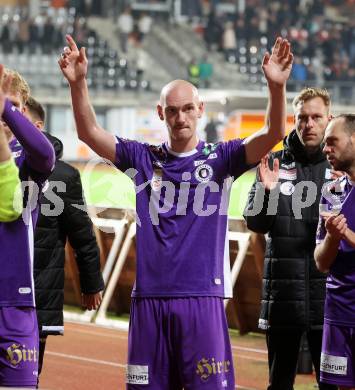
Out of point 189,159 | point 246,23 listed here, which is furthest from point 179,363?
point 246,23

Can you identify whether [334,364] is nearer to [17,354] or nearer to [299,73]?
[17,354]

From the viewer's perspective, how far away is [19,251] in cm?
416

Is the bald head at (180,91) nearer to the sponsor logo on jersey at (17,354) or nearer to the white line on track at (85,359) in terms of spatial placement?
the sponsor logo on jersey at (17,354)

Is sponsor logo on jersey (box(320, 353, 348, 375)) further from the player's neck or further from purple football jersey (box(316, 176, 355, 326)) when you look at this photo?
the player's neck

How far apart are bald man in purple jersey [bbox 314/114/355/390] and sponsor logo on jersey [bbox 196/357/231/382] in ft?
2.38

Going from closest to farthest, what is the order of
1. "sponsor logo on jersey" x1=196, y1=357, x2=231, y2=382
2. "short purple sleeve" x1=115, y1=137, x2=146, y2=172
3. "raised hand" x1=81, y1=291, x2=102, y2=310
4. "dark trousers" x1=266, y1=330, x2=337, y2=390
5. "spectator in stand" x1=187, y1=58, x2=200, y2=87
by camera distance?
1. "sponsor logo on jersey" x1=196, y1=357, x2=231, y2=382
2. "short purple sleeve" x1=115, y1=137, x2=146, y2=172
3. "raised hand" x1=81, y1=291, x2=102, y2=310
4. "dark trousers" x1=266, y1=330, x2=337, y2=390
5. "spectator in stand" x1=187, y1=58, x2=200, y2=87

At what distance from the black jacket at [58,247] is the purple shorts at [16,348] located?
142 cm

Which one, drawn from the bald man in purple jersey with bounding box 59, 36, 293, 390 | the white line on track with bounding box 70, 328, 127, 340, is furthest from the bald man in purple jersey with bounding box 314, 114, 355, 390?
the white line on track with bounding box 70, 328, 127, 340

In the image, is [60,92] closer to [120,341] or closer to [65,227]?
[120,341]

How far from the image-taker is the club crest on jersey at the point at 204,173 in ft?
14.5

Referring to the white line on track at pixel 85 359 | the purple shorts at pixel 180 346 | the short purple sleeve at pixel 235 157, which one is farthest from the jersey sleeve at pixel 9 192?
the white line on track at pixel 85 359

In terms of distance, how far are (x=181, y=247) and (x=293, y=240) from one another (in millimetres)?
1639

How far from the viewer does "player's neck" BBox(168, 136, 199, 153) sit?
4.44 metres

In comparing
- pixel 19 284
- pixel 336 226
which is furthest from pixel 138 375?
pixel 336 226
